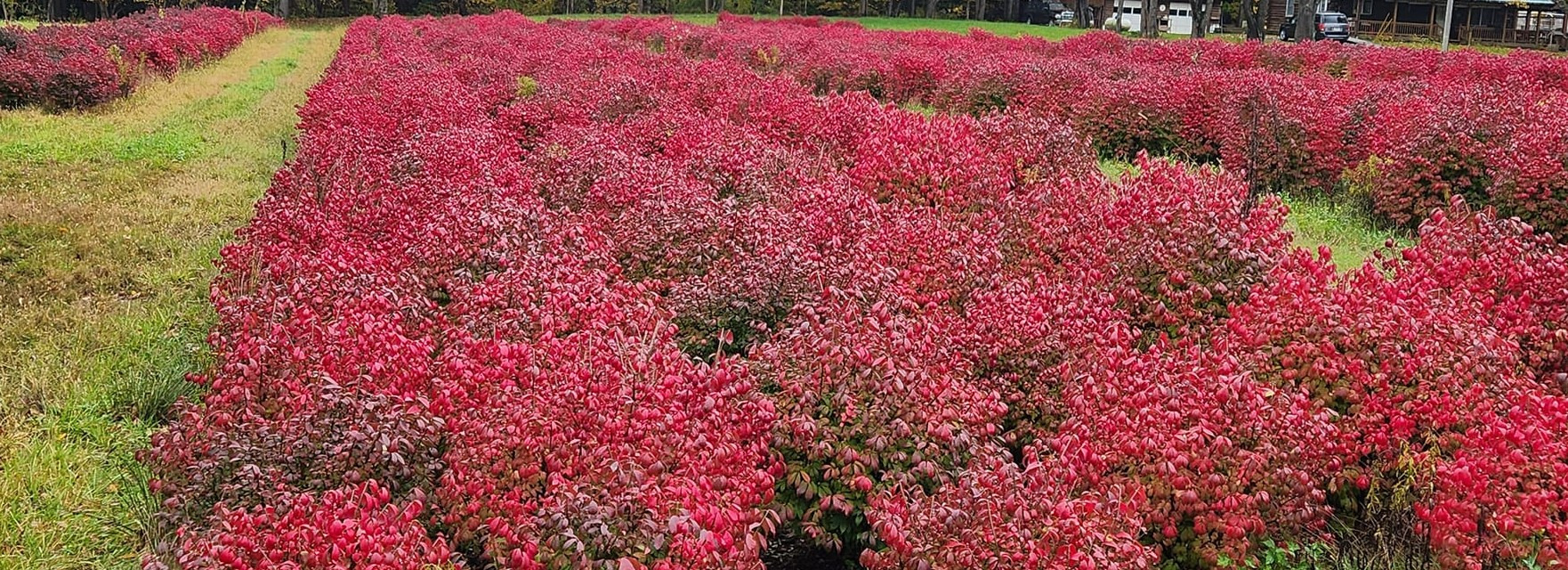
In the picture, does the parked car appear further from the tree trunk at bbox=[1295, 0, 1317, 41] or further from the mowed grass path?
the mowed grass path

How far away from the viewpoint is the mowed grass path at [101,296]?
4.81 metres

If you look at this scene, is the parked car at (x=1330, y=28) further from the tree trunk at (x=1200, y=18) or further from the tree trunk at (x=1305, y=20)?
the tree trunk at (x=1305, y=20)

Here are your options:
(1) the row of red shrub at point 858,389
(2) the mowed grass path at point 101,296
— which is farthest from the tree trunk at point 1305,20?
(1) the row of red shrub at point 858,389

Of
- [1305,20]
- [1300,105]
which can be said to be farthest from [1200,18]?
[1300,105]

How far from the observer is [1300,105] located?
1147 cm

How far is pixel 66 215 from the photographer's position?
9977 mm

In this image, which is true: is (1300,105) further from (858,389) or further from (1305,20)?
(1305,20)

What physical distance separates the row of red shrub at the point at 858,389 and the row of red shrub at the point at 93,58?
1233 cm

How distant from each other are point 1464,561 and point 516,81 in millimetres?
12461

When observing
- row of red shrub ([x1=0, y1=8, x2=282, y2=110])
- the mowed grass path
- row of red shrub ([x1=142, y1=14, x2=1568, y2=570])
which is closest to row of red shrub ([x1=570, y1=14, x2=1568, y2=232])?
row of red shrub ([x1=142, y1=14, x2=1568, y2=570])

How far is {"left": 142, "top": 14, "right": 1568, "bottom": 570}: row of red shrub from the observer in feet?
11.8

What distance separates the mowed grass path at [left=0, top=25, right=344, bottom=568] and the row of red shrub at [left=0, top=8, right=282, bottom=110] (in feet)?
2.09

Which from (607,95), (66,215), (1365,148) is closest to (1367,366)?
(1365,148)

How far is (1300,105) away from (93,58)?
1703 centimetres
